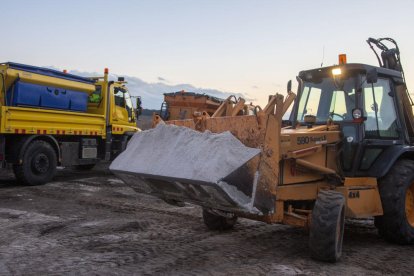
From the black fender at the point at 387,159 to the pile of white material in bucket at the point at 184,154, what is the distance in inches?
82.7

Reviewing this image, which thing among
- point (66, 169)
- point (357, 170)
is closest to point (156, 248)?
point (357, 170)

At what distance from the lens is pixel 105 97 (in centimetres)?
1272

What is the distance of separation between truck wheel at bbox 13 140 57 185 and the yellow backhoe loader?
6.04 metres

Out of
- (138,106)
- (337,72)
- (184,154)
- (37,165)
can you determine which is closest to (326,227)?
(184,154)

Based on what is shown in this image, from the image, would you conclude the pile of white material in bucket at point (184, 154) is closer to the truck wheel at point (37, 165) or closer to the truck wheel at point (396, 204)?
the truck wheel at point (396, 204)

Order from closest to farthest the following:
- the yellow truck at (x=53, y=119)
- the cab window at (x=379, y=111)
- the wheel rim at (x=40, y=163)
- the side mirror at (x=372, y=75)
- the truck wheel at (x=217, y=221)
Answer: the side mirror at (x=372, y=75) → the cab window at (x=379, y=111) → the truck wheel at (x=217, y=221) → the yellow truck at (x=53, y=119) → the wheel rim at (x=40, y=163)

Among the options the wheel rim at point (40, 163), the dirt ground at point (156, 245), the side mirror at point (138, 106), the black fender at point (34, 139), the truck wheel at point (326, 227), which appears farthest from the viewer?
the side mirror at point (138, 106)

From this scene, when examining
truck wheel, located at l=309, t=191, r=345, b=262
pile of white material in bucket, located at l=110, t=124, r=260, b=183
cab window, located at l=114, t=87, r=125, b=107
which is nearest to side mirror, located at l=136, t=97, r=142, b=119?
cab window, located at l=114, t=87, r=125, b=107

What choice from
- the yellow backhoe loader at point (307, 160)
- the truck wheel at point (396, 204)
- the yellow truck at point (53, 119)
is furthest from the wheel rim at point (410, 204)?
the yellow truck at point (53, 119)

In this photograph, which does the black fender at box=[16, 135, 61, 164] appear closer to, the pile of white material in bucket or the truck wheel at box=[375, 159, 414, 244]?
the pile of white material in bucket

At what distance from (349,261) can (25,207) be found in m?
5.66

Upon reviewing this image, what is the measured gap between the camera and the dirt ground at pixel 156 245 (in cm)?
462

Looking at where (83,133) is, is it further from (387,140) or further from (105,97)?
(387,140)

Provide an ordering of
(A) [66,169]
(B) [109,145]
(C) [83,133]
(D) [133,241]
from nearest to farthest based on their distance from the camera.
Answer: (D) [133,241], (C) [83,133], (B) [109,145], (A) [66,169]
